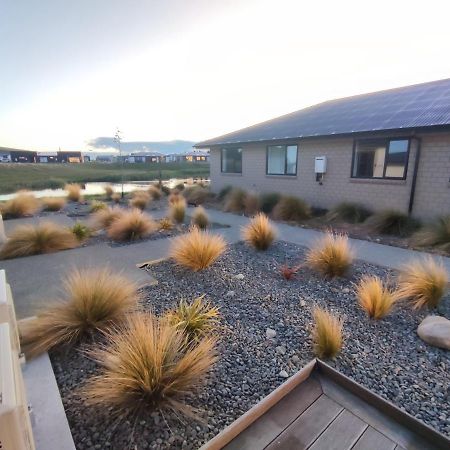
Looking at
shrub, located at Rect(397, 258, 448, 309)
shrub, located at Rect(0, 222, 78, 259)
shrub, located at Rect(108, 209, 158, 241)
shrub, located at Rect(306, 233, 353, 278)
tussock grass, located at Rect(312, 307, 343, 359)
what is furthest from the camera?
shrub, located at Rect(108, 209, 158, 241)

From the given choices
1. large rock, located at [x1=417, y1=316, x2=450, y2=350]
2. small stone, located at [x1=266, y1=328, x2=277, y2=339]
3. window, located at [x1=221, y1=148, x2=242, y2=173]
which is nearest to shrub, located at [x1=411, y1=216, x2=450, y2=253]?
large rock, located at [x1=417, y1=316, x2=450, y2=350]

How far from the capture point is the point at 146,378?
1.85 meters

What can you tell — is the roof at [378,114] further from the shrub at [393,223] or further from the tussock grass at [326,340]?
the tussock grass at [326,340]

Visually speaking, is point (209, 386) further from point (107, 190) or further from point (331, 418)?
point (107, 190)

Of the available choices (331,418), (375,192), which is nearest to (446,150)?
(375,192)

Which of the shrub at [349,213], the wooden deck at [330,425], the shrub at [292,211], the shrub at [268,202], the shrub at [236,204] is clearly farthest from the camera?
the shrub at [236,204]

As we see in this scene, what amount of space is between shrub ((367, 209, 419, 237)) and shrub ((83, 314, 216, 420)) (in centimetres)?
643

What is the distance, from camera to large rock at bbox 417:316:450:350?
2713 mm

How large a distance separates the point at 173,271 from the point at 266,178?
27.2 ft

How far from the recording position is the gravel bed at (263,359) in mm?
1813

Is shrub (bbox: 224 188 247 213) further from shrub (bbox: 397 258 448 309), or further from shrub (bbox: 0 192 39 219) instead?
shrub (bbox: 397 258 448 309)

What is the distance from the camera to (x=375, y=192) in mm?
8383

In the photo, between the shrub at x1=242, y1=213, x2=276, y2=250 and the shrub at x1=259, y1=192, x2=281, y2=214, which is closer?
the shrub at x1=242, y1=213, x2=276, y2=250

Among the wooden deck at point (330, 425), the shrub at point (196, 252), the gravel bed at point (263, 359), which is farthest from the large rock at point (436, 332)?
the shrub at point (196, 252)
